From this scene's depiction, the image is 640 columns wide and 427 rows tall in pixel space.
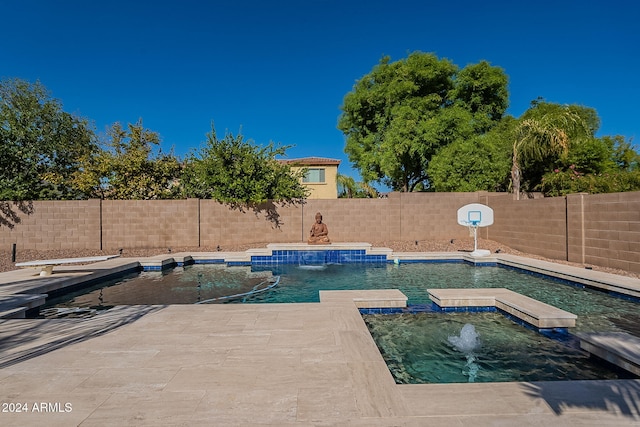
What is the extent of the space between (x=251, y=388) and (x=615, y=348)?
3772mm

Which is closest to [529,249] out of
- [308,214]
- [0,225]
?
[308,214]

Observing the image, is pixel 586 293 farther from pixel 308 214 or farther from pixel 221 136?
pixel 221 136

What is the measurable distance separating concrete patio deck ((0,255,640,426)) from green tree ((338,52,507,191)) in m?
15.3

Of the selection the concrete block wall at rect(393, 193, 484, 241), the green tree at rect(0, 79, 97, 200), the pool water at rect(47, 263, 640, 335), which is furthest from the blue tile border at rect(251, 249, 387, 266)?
the green tree at rect(0, 79, 97, 200)

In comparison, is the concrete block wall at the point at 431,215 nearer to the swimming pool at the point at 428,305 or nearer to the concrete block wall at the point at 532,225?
the concrete block wall at the point at 532,225

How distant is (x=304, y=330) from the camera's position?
13.7ft

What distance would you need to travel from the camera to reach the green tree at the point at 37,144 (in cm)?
1301

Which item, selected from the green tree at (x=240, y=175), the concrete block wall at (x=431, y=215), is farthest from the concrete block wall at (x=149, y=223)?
the concrete block wall at (x=431, y=215)

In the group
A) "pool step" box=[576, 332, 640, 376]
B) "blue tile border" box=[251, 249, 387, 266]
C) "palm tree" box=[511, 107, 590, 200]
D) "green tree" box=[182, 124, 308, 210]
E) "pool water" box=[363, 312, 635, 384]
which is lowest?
"pool water" box=[363, 312, 635, 384]

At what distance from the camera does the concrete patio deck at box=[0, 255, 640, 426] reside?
2395 millimetres

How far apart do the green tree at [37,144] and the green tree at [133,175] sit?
984 millimetres

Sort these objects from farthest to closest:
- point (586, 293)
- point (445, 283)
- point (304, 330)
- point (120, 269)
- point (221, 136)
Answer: point (221, 136)
point (120, 269)
point (445, 283)
point (586, 293)
point (304, 330)

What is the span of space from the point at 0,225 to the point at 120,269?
712 centimetres

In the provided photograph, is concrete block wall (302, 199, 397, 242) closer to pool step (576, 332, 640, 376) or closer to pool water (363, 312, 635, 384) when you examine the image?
pool water (363, 312, 635, 384)
